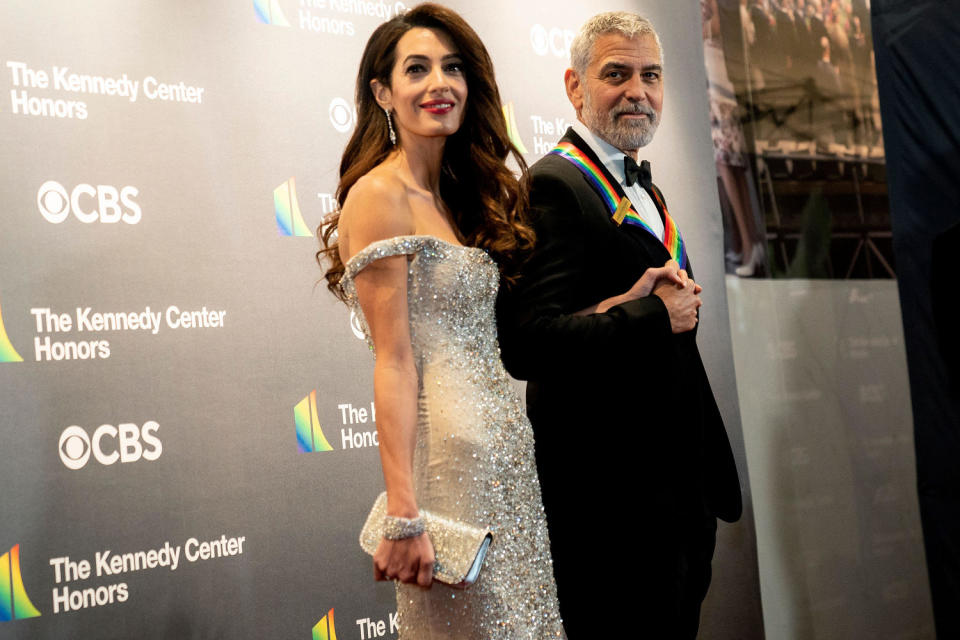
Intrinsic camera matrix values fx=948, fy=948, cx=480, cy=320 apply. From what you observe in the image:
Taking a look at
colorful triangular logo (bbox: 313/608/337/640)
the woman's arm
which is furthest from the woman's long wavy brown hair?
colorful triangular logo (bbox: 313/608/337/640)

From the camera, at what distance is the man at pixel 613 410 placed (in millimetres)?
2008

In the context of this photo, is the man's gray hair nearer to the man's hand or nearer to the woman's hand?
the man's hand

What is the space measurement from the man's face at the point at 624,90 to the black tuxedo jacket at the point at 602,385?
26cm

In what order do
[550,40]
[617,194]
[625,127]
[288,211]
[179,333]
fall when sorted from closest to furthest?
[617,194] → [625,127] → [179,333] → [288,211] → [550,40]

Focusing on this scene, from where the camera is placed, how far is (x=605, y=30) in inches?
93.1

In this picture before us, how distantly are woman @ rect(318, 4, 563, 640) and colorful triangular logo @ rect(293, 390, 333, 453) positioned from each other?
45.3 inches

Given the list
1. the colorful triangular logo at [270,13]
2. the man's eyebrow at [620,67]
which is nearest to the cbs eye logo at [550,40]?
the colorful triangular logo at [270,13]

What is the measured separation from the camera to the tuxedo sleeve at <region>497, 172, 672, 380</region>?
6.40 feet

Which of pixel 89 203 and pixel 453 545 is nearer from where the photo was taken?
pixel 453 545

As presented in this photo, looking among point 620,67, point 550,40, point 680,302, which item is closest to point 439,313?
point 680,302

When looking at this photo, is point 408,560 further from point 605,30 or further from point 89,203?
point 89,203

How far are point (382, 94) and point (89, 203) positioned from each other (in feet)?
4.05

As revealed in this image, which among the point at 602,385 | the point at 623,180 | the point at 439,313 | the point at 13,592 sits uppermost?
the point at 623,180

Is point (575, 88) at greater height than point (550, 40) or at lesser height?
lesser
